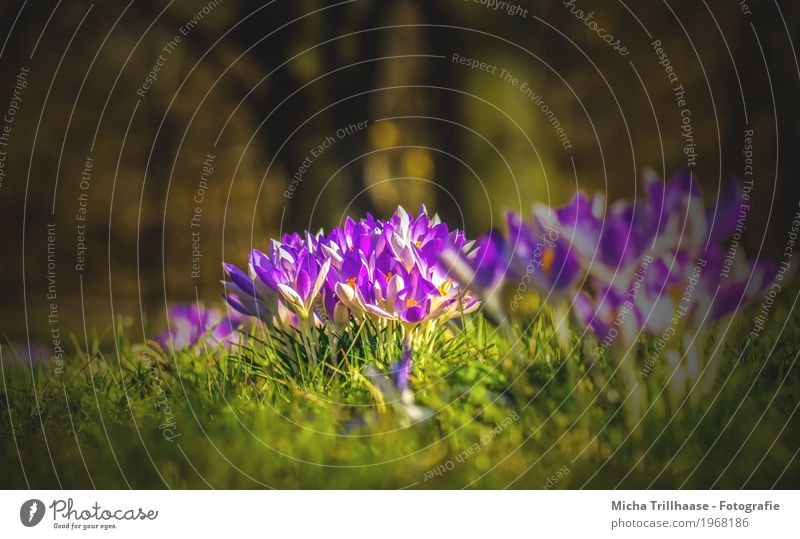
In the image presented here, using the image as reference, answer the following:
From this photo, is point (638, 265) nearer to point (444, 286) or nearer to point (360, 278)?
point (444, 286)

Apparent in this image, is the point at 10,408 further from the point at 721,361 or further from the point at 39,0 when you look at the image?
the point at 721,361

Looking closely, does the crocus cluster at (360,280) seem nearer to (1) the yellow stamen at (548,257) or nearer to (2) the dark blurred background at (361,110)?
(1) the yellow stamen at (548,257)

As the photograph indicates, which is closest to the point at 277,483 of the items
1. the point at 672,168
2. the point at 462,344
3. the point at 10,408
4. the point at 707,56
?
the point at 462,344

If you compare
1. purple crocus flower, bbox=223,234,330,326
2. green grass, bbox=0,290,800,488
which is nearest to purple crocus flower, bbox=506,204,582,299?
green grass, bbox=0,290,800,488

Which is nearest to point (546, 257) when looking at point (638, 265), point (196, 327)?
point (638, 265)

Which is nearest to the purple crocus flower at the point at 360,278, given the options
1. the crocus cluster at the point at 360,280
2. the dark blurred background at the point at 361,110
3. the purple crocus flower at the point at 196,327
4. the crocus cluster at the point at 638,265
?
the crocus cluster at the point at 360,280
